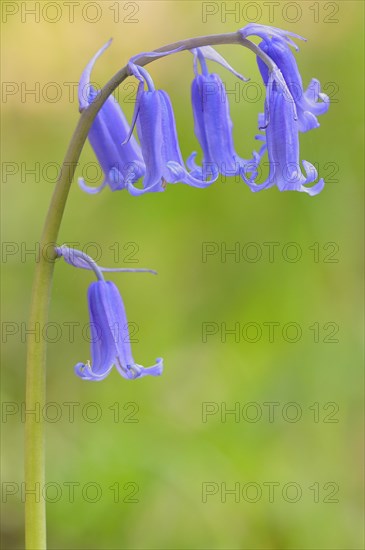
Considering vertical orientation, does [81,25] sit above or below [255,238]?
above

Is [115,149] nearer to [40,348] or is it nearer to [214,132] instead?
[214,132]

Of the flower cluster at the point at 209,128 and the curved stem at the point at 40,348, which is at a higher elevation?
the flower cluster at the point at 209,128

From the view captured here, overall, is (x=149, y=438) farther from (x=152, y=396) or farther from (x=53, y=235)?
(x=53, y=235)

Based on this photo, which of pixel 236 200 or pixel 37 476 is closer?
pixel 37 476

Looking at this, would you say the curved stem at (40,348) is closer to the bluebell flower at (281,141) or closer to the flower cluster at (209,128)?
the flower cluster at (209,128)

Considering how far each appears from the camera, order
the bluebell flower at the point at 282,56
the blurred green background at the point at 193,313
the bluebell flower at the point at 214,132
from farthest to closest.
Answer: the blurred green background at the point at 193,313, the bluebell flower at the point at 214,132, the bluebell flower at the point at 282,56

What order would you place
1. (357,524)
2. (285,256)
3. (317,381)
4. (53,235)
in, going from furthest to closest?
(285,256), (317,381), (357,524), (53,235)

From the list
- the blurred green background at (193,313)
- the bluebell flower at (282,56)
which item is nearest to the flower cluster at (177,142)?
the bluebell flower at (282,56)

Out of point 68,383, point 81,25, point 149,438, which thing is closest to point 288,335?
point 149,438
